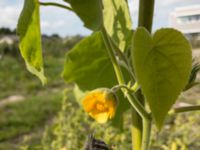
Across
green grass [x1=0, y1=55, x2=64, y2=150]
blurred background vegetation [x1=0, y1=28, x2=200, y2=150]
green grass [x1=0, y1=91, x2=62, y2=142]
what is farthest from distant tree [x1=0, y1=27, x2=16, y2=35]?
green grass [x1=0, y1=91, x2=62, y2=142]

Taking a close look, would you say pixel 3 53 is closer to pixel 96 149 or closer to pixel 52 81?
pixel 52 81

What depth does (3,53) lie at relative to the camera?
977 centimetres

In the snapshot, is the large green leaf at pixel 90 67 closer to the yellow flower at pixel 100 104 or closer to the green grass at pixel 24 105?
the yellow flower at pixel 100 104

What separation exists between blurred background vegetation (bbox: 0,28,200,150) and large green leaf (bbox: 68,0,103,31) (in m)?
0.32

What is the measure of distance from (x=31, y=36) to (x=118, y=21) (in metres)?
0.11

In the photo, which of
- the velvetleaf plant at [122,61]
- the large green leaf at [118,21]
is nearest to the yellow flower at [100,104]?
the velvetleaf plant at [122,61]

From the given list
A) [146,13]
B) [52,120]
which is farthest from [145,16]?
[52,120]

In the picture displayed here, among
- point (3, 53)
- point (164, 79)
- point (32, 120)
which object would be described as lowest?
point (3, 53)

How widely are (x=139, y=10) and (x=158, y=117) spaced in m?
0.17

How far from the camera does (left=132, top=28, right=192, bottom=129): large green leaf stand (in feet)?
1.36

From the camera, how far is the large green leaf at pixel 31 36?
0.50 meters

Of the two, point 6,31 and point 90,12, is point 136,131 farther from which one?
point 6,31

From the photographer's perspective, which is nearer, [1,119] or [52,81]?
[1,119]

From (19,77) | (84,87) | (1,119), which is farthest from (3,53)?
(84,87)
